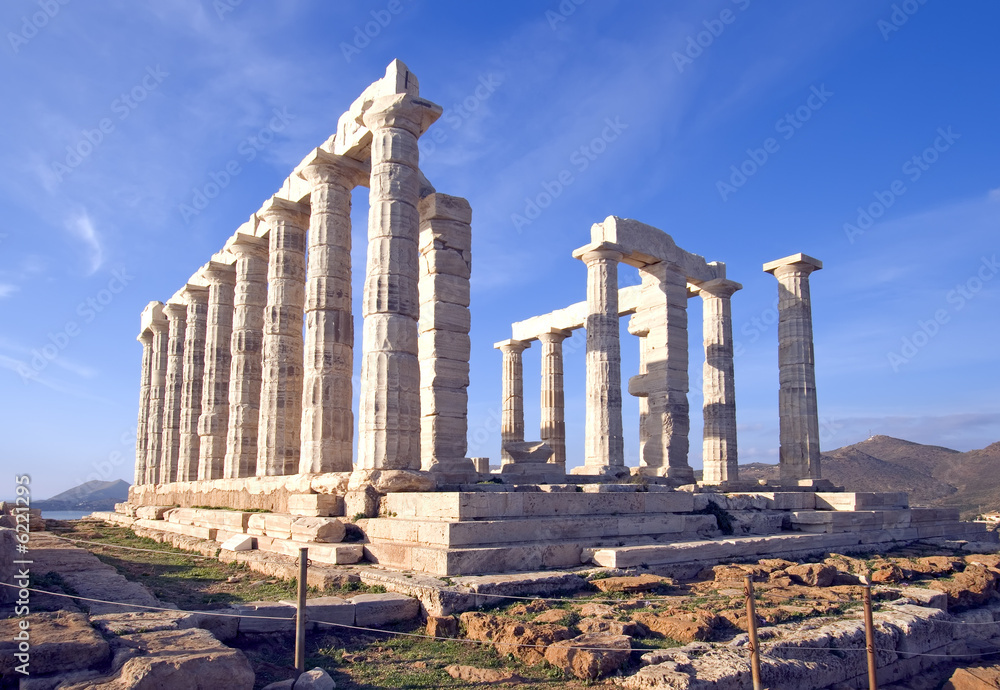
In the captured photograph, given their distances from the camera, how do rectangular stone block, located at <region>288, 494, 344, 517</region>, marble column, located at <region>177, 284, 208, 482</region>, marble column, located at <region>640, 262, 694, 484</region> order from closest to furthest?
rectangular stone block, located at <region>288, 494, 344, 517</region> → marble column, located at <region>640, 262, 694, 484</region> → marble column, located at <region>177, 284, 208, 482</region>

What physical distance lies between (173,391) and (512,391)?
12.9 m

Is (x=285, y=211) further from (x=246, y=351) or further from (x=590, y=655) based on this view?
(x=590, y=655)

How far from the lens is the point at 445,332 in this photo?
1570cm

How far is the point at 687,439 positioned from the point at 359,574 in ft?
48.0

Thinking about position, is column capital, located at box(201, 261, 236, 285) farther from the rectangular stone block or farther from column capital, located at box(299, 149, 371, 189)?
the rectangular stone block

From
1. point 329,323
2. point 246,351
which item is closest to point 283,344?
point 329,323

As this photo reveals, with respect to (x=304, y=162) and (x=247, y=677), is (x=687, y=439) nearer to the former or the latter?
(x=304, y=162)

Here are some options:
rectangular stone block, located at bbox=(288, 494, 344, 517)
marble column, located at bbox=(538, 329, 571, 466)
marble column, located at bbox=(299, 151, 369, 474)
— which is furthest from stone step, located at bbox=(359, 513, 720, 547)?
marble column, located at bbox=(538, 329, 571, 466)

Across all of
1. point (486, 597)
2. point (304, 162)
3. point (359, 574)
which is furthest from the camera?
point (304, 162)

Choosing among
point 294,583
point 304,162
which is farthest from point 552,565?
point 304,162

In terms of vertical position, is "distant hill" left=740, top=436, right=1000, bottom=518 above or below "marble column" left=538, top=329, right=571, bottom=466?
below

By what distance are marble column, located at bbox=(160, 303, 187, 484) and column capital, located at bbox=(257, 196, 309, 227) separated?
10172 mm

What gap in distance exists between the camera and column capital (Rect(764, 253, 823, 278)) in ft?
79.5

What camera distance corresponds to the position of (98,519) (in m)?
25.9
